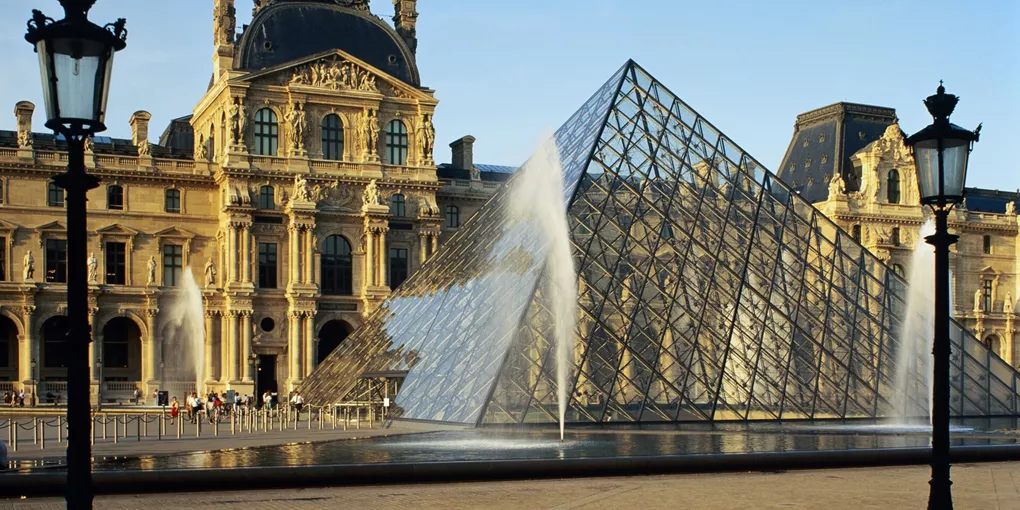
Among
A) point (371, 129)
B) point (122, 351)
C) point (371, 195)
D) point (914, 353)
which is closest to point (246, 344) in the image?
point (122, 351)

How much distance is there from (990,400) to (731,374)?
631 centimetres

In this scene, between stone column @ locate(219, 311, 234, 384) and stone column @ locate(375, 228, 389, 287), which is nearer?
stone column @ locate(219, 311, 234, 384)

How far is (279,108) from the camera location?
168ft

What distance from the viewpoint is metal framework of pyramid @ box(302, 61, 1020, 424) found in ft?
79.4

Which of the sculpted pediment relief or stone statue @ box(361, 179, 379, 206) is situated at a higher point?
the sculpted pediment relief

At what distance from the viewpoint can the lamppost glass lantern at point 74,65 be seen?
7.12 m

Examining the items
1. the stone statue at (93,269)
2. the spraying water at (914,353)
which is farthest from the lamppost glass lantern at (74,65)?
the stone statue at (93,269)

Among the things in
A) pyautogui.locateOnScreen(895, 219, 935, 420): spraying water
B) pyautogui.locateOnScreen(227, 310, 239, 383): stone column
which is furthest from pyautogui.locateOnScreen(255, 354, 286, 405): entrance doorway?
pyautogui.locateOnScreen(895, 219, 935, 420): spraying water

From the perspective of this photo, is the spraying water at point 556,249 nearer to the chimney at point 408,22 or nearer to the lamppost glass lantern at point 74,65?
the lamppost glass lantern at point 74,65

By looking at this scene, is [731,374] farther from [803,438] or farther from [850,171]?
[850,171]

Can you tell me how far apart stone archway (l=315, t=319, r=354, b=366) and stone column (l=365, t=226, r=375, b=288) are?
2.24 m

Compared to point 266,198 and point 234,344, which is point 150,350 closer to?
point 234,344

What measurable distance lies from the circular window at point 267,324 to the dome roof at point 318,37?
384 inches

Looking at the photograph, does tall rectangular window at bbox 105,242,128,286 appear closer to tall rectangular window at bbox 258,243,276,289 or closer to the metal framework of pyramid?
tall rectangular window at bbox 258,243,276,289
